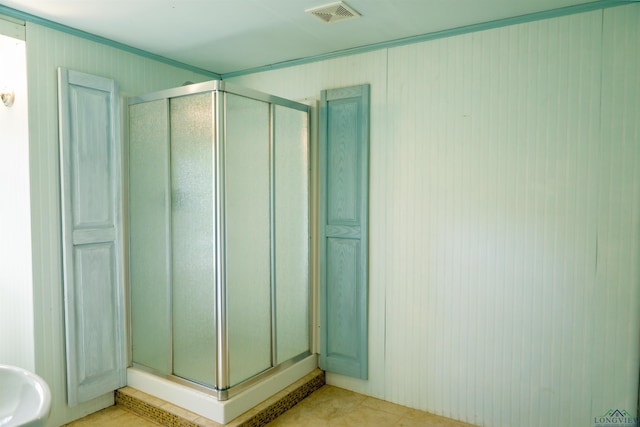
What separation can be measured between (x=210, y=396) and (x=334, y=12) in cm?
241

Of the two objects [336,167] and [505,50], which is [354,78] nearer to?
[336,167]

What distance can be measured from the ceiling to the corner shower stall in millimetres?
392

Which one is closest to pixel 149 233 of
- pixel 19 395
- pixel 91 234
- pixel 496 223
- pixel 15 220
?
pixel 91 234

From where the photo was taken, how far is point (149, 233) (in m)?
2.99

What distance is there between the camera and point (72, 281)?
2.76 metres

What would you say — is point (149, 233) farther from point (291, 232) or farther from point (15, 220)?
point (291, 232)

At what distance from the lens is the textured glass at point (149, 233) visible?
2904 mm

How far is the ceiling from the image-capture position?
2393mm

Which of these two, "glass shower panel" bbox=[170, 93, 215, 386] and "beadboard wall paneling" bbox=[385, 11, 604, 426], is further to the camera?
"glass shower panel" bbox=[170, 93, 215, 386]

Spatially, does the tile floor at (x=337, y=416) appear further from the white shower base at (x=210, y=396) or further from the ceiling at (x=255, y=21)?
the ceiling at (x=255, y=21)

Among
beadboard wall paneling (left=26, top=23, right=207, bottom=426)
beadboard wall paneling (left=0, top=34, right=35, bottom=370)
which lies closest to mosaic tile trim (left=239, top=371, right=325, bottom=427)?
beadboard wall paneling (left=26, top=23, right=207, bottom=426)

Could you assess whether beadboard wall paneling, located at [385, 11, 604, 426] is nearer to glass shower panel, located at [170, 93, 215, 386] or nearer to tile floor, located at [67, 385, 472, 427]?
tile floor, located at [67, 385, 472, 427]

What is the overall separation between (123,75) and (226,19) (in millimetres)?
947

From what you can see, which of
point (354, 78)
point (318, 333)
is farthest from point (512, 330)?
point (354, 78)
